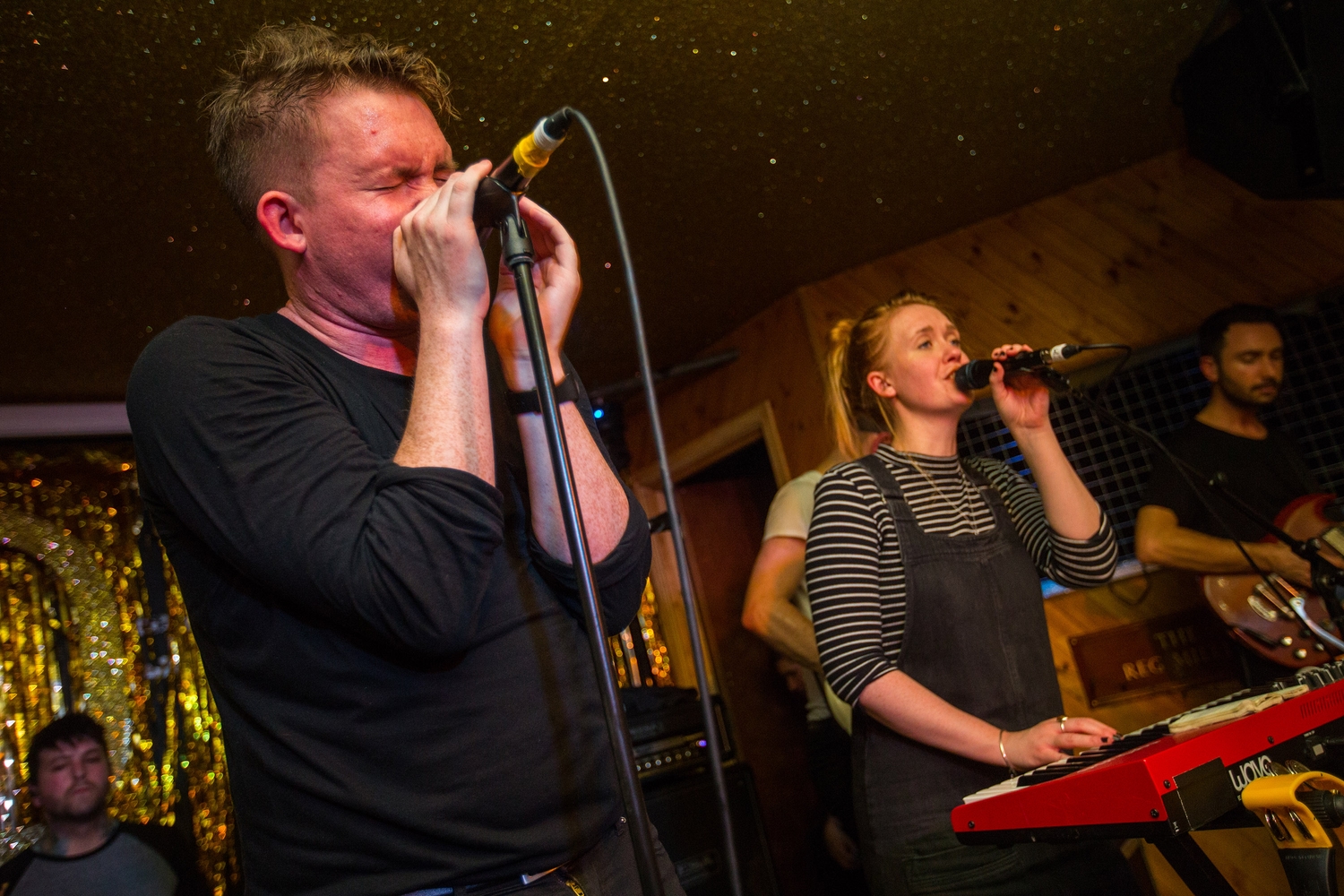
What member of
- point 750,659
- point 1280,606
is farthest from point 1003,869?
point 750,659

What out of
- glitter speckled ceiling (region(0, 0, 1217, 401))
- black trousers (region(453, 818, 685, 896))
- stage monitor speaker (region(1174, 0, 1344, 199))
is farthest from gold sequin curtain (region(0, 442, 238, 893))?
stage monitor speaker (region(1174, 0, 1344, 199))

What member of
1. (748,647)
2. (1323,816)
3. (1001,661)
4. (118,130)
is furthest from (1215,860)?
(748,647)

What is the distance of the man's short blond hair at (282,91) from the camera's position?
42.4 inches

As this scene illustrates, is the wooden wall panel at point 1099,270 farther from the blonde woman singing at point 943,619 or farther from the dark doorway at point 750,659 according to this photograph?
the blonde woman singing at point 943,619

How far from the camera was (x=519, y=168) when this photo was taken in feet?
2.82

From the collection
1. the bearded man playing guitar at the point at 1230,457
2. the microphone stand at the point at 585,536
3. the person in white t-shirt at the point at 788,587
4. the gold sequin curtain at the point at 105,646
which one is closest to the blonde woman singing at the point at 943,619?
the person in white t-shirt at the point at 788,587

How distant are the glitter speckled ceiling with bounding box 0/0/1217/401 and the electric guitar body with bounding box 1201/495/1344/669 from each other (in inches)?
60.4

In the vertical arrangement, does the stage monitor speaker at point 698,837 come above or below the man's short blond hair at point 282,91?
below

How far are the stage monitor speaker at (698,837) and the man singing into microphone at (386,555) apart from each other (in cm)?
213

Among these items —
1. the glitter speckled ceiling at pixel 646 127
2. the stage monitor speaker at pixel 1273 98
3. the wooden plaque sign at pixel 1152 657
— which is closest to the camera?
the glitter speckled ceiling at pixel 646 127

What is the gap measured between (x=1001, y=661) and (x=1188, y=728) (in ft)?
1.53

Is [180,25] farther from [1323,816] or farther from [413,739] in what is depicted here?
[1323,816]

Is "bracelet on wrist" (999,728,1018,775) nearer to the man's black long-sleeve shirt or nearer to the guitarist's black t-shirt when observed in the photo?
the man's black long-sleeve shirt

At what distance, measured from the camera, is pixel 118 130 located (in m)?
2.46
